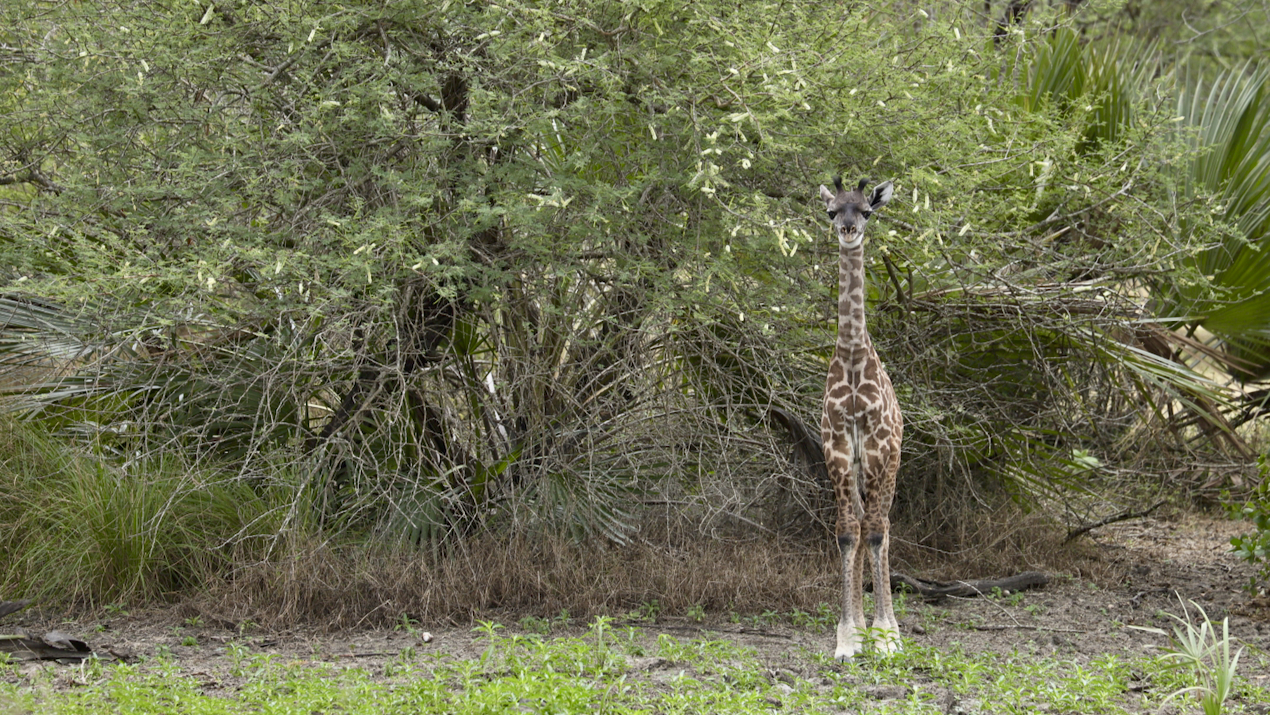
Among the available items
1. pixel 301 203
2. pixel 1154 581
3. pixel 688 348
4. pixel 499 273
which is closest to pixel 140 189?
pixel 301 203

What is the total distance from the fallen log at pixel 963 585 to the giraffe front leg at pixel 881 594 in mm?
1446

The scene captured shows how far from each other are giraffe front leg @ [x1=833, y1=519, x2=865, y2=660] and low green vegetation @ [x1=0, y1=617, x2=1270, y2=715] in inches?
3.7

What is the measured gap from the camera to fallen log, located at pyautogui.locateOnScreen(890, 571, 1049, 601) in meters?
7.06

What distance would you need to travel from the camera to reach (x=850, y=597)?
549cm

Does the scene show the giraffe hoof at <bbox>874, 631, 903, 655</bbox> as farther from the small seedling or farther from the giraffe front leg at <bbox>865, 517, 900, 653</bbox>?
the small seedling

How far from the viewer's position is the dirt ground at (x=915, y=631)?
557cm

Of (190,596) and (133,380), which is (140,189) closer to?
(133,380)

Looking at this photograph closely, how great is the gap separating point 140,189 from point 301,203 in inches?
34.4

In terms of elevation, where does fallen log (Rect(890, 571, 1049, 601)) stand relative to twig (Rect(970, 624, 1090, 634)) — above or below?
above

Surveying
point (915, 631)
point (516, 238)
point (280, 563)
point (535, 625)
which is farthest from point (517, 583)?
point (915, 631)

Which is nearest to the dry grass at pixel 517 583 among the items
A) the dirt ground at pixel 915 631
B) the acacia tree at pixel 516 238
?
the dirt ground at pixel 915 631

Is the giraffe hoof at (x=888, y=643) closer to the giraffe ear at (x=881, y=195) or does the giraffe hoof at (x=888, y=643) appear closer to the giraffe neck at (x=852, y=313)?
the giraffe neck at (x=852, y=313)

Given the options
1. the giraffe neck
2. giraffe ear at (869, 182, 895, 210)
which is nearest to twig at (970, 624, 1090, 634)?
the giraffe neck

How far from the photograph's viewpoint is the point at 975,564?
7504 millimetres
